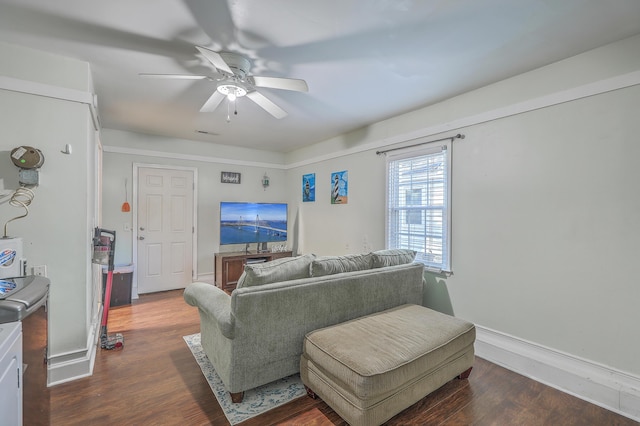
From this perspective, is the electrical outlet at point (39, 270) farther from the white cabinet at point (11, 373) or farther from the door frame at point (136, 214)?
the door frame at point (136, 214)

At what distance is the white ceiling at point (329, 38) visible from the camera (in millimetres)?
1748

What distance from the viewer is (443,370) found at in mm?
2068

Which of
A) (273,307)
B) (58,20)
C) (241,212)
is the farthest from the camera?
(241,212)

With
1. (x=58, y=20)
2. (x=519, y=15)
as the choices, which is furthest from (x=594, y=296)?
(x=58, y=20)

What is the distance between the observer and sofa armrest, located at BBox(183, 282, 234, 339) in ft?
6.26

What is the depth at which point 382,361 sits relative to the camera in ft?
5.66

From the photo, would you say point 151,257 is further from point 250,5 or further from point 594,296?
point 594,296

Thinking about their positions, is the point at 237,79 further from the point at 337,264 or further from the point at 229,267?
the point at 229,267

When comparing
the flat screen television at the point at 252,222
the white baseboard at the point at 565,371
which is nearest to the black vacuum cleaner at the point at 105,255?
the flat screen television at the point at 252,222

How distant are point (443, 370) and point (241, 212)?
3952 millimetres

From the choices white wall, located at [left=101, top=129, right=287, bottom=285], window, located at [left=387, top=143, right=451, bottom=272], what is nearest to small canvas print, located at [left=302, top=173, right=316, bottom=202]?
white wall, located at [left=101, top=129, right=287, bottom=285]

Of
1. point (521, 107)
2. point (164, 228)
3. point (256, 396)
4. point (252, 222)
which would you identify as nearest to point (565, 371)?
point (521, 107)

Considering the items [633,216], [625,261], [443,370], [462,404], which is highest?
[633,216]

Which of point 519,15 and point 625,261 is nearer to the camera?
point 519,15
